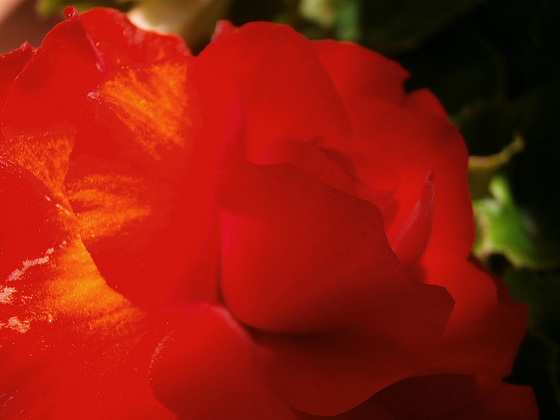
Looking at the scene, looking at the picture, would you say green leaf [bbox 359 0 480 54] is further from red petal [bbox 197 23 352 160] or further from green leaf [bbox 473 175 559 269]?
red petal [bbox 197 23 352 160]

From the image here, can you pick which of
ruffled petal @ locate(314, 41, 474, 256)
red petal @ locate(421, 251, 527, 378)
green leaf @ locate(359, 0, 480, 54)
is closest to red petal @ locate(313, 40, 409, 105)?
ruffled petal @ locate(314, 41, 474, 256)

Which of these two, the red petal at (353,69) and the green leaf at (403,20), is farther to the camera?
the green leaf at (403,20)

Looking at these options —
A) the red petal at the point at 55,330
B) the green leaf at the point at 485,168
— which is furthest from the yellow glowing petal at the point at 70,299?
the green leaf at the point at 485,168

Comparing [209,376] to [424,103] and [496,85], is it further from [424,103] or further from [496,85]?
[496,85]

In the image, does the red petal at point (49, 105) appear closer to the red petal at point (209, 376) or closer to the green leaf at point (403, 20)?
the red petal at point (209, 376)

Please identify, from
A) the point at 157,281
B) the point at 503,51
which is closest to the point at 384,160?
the point at 157,281

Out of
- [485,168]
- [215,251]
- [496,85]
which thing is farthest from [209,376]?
[496,85]
